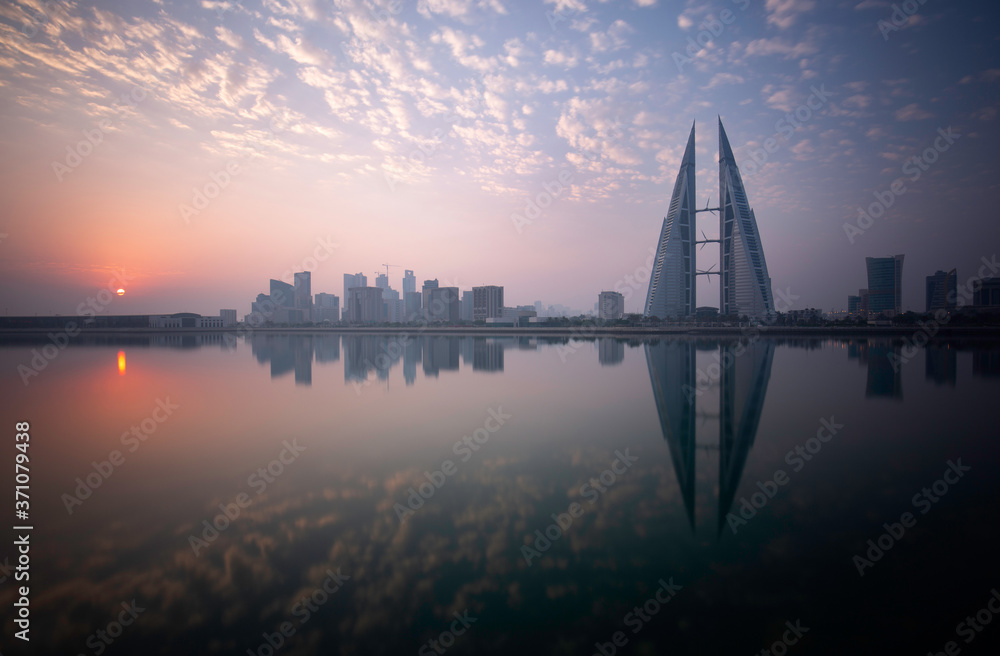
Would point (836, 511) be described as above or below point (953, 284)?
below

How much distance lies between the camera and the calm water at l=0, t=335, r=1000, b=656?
4.80 metres

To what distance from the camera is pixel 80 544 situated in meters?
6.64

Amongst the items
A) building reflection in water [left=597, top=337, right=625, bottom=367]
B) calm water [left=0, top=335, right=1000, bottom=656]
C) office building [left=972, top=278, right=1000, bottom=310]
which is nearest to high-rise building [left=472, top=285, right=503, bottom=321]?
building reflection in water [left=597, top=337, right=625, bottom=367]

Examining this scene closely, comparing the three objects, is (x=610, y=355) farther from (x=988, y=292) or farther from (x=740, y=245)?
(x=988, y=292)

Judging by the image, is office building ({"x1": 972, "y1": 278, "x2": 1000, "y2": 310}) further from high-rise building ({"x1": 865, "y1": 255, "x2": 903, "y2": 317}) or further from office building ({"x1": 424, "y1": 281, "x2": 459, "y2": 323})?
office building ({"x1": 424, "y1": 281, "x2": 459, "y2": 323})

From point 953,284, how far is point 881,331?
108721 mm

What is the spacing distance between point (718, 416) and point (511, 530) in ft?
35.2

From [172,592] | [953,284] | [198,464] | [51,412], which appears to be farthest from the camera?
[953,284]

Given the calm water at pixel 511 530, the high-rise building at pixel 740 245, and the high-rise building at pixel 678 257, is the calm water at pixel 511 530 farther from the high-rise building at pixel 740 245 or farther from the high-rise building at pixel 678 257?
the high-rise building at pixel 678 257

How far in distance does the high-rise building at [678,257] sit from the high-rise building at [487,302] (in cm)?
6847

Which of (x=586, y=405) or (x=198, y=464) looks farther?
(x=586, y=405)

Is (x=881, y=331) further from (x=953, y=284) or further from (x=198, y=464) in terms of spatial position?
(x=198, y=464)

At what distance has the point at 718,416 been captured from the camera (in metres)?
14.8

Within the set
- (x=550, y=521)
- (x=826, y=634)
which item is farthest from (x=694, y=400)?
(x=826, y=634)
